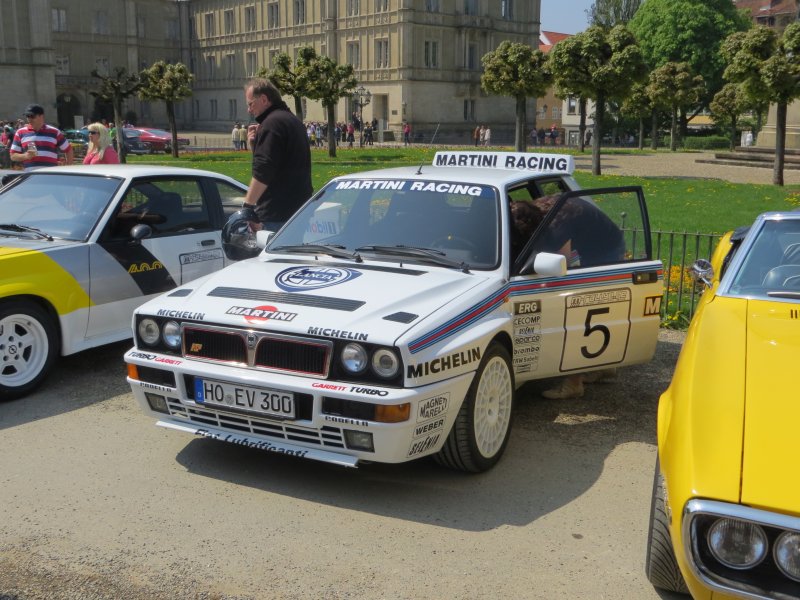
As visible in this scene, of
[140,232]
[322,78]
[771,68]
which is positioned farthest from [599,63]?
→ [140,232]

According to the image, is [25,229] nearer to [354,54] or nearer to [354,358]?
[354,358]

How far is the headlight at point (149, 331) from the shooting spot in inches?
199

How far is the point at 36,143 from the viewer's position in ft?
34.7

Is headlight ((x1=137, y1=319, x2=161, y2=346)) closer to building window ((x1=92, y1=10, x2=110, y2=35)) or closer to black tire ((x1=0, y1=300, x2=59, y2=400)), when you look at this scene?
black tire ((x1=0, y1=300, x2=59, y2=400))

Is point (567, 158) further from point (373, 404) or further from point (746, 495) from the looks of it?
point (746, 495)

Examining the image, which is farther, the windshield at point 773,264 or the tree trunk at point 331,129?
the tree trunk at point 331,129

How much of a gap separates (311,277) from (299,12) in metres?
74.1

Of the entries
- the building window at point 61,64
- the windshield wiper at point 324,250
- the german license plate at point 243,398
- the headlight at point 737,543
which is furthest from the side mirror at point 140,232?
the building window at point 61,64

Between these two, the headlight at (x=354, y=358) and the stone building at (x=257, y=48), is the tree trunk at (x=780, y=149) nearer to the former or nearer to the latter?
the headlight at (x=354, y=358)

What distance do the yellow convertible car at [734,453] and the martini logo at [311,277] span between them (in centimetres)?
201

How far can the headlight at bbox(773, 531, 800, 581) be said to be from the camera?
9.43 ft

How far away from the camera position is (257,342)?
4.67 meters

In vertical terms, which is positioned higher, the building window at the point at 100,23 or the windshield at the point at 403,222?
the building window at the point at 100,23

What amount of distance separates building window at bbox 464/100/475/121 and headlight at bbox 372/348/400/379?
6832 cm
